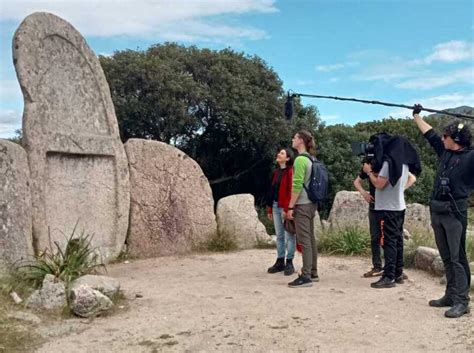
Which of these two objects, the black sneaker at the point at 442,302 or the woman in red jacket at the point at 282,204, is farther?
the woman in red jacket at the point at 282,204

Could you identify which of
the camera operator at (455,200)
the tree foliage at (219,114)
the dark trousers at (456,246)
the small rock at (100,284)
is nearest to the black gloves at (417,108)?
the camera operator at (455,200)

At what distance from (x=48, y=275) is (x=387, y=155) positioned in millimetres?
3925

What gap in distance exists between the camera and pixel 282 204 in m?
7.57

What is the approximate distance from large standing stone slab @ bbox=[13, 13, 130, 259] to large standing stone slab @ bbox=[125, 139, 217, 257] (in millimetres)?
263

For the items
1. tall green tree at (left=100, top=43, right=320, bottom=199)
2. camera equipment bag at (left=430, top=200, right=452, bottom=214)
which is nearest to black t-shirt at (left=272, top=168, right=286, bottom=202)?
camera equipment bag at (left=430, top=200, right=452, bottom=214)

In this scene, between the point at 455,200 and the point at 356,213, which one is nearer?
the point at 455,200

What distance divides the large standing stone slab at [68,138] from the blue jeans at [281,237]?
258 centimetres

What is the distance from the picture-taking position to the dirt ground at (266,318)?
4938mm

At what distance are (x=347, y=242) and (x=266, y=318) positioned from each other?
4.22 meters

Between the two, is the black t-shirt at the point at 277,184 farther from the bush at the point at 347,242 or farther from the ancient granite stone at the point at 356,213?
the ancient granite stone at the point at 356,213

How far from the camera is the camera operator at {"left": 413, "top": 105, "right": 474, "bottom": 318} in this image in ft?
18.7

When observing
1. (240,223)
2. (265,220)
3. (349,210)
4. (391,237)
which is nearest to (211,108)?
(265,220)

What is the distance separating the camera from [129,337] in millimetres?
5152

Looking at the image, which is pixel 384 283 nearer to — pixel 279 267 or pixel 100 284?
pixel 279 267
